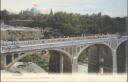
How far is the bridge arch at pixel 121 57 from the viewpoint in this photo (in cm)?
232

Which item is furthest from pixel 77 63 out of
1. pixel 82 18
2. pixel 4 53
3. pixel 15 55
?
pixel 4 53

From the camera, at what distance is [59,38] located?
2273 millimetres

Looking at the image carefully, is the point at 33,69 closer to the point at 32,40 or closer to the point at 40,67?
the point at 40,67

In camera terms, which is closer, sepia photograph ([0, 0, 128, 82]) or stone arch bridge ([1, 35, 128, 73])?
sepia photograph ([0, 0, 128, 82])

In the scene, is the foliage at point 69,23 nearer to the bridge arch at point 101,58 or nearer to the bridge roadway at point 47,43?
the bridge roadway at point 47,43

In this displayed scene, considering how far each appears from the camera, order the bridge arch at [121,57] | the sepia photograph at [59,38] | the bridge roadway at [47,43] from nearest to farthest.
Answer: the sepia photograph at [59,38] < the bridge roadway at [47,43] < the bridge arch at [121,57]

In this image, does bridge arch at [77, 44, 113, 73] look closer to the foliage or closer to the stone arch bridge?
the stone arch bridge

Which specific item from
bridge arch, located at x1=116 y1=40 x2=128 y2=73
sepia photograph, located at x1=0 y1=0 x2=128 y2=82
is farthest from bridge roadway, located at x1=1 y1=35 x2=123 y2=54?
bridge arch, located at x1=116 y1=40 x2=128 y2=73

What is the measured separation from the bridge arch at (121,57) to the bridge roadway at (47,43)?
0.50 feet

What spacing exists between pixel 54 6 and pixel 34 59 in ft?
1.68

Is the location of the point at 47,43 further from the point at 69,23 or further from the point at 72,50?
the point at 72,50

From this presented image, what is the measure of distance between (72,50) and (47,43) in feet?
1.76

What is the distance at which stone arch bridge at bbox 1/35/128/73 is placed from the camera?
2.00m

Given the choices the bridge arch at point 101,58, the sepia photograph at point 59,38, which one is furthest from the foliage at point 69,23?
the bridge arch at point 101,58
